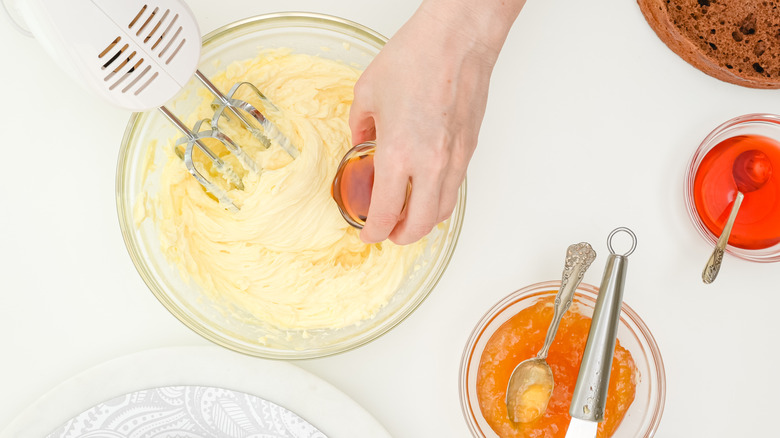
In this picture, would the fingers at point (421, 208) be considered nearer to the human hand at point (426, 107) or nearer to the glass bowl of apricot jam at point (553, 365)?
the human hand at point (426, 107)

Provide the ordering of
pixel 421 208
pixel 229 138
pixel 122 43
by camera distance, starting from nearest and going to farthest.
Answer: pixel 122 43, pixel 421 208, pixel 229 138

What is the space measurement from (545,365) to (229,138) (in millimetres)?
570

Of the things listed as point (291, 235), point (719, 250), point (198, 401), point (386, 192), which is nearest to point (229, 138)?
point (291, 235)

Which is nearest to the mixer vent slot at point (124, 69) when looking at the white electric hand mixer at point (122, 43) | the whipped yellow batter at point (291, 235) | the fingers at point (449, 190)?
the white electric hand mixer at point (122, 43)

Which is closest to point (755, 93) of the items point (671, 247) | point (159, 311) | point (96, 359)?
point (671, 247)

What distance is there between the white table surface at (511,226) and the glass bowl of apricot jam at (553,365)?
1.6 inches

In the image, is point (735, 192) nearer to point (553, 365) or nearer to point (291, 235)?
point (553, 365)

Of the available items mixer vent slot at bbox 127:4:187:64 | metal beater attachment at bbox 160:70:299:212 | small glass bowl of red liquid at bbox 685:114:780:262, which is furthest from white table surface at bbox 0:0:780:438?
mixer vent slot at bbox 127:4:187:64

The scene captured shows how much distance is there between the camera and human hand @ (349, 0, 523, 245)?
679 mm

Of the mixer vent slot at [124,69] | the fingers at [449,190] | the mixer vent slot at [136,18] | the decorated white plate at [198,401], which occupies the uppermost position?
the mixer vent slot at [136,18]

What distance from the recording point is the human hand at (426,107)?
0.68m

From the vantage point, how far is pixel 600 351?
2.52ft

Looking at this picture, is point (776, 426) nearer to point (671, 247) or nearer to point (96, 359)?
point (671, 247)

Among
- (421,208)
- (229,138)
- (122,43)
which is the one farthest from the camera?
(229,138)
